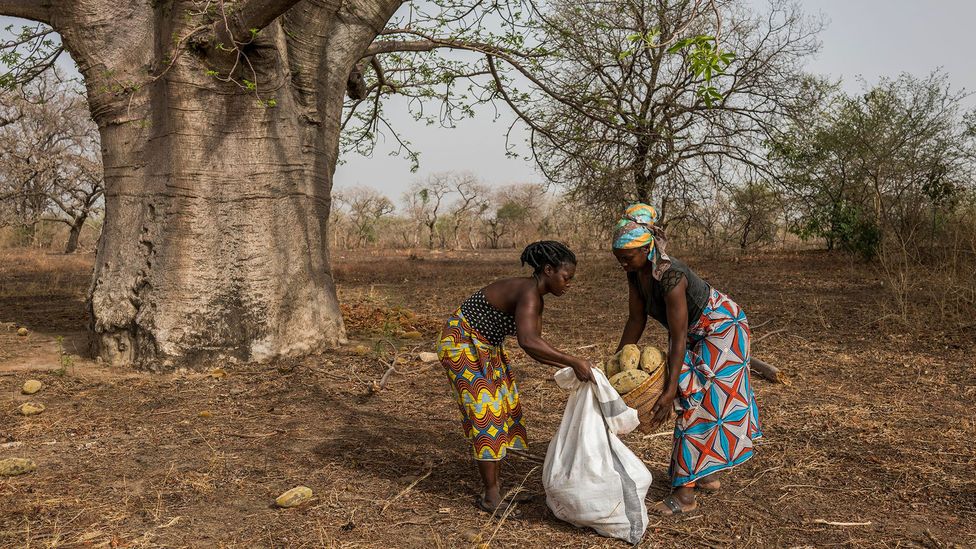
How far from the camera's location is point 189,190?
5230mm

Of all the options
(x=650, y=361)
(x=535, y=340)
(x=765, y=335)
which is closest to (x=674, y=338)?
(x=650, y=361)

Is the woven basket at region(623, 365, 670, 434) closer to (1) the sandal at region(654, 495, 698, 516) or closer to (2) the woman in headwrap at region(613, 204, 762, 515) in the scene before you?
(2) the woman in headwrap at region(613, 204, 762, 515)

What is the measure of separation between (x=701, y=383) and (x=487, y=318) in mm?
894

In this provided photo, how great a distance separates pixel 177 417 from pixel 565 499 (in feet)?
8.63

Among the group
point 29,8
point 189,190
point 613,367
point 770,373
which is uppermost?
point 29,8

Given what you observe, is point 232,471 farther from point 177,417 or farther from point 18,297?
point 18,297

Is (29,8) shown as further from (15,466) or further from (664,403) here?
(664,403)

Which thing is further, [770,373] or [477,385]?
[770,373]

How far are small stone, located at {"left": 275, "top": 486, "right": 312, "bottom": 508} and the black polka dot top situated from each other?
997 mm

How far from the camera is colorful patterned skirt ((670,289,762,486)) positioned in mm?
2881

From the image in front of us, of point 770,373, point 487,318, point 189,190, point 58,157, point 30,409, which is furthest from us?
point 58,157

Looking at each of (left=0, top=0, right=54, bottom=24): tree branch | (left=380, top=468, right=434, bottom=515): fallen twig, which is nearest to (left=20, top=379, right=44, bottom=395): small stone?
(left=0, top=0, right=54, bottom=24): tree branch

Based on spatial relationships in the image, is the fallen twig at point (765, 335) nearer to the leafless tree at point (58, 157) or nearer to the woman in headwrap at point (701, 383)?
the woman in headwrap at point (701, 383)

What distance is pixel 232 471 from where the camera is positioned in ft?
11.1
